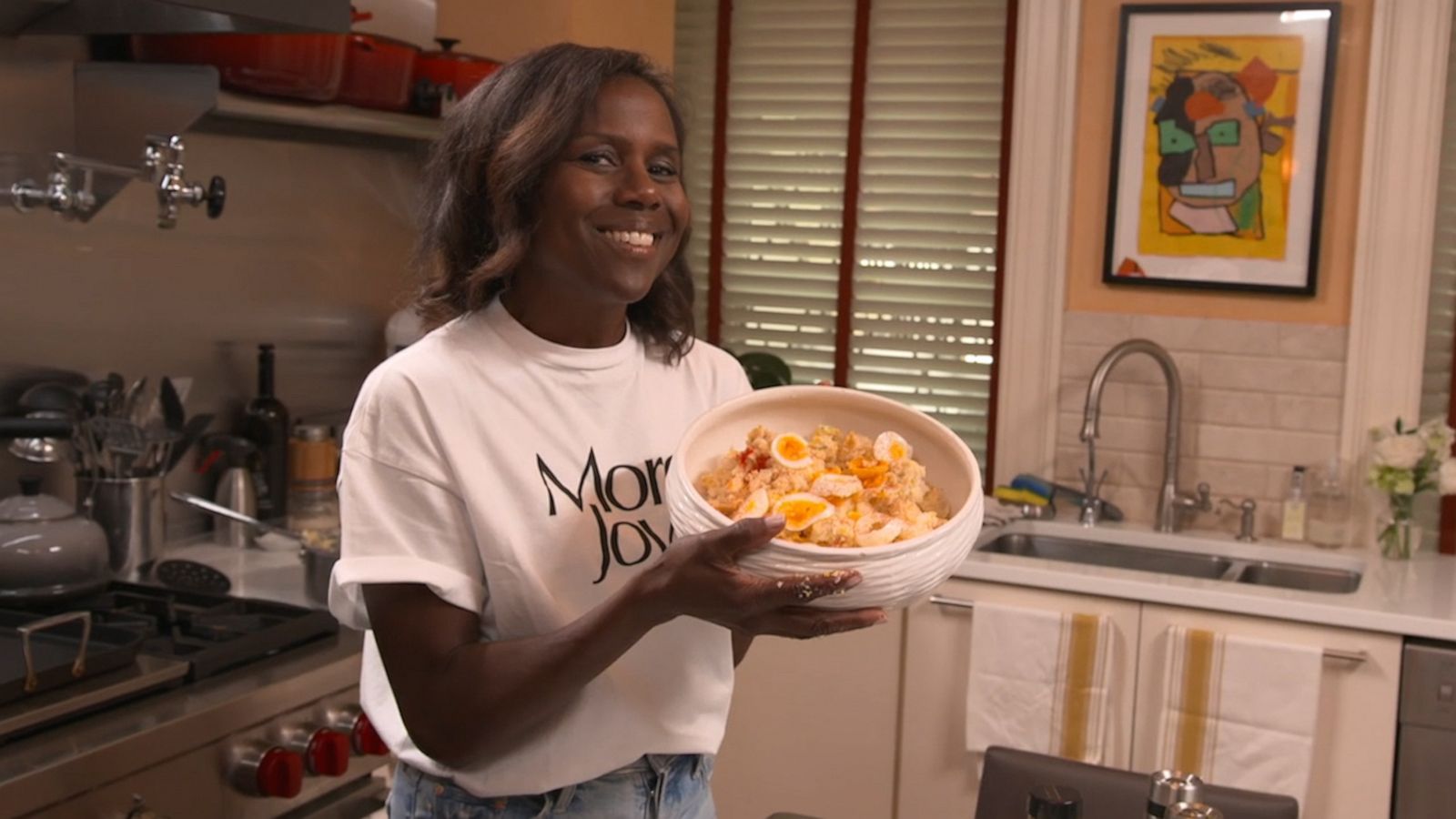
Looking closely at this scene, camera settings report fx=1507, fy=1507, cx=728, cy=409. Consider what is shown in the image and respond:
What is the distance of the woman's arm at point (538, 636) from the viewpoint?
117 cm

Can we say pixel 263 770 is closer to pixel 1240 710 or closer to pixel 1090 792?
pixel 1090 792

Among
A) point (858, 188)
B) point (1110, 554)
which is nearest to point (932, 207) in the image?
point (858, 188)

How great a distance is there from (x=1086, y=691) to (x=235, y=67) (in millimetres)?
1941

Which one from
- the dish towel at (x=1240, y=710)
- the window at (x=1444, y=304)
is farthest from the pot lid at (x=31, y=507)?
the window at (x=1444, y=304)

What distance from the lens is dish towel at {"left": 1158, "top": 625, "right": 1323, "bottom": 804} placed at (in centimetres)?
272

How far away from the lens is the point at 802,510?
1251mm

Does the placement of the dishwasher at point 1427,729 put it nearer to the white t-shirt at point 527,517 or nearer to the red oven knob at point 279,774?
the white t-shirt at point 527,517

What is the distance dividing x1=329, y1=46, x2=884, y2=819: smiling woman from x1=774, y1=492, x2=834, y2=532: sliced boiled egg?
71 mm

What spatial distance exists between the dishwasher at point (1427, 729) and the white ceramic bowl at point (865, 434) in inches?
64.1

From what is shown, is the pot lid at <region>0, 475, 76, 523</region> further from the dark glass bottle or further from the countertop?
the countertop

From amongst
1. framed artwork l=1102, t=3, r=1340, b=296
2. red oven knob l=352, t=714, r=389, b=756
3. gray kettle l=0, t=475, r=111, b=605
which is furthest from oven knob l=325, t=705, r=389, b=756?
framed artwork l=1102, t=3, r=1340, b=296

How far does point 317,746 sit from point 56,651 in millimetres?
377

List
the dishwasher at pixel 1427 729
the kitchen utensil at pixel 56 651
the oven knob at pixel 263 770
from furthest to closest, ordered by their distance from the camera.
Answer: the dishwasher at pixel 1427 729 < the oven knob at pixel 263 770 < the kitchen utensil at pixel 56 651

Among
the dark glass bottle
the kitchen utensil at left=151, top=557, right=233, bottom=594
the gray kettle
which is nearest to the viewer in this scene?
the gray kettle
